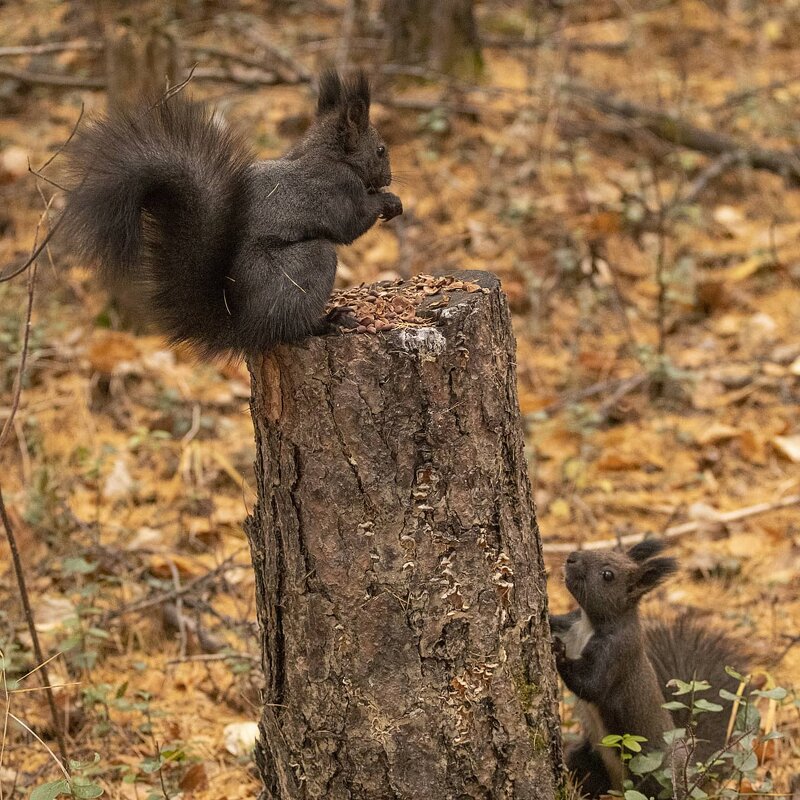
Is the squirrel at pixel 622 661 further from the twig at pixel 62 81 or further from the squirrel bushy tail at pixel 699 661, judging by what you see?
the twig at pixel 62 81

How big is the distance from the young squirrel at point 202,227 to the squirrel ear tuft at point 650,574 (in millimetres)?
1275

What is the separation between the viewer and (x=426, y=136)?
6.98 metres

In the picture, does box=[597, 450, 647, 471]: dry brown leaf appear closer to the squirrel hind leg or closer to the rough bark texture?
the squirrel hind leg

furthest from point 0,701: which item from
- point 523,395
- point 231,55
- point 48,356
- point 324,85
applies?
point 231,55

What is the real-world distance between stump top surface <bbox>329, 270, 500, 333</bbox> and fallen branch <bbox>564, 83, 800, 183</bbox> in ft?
14.2

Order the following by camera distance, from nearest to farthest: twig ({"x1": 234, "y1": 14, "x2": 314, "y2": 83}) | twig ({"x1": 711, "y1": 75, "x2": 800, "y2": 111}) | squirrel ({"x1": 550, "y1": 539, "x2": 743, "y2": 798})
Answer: squirrel ({"x1": 550, "y1": 539, "x2": 743, "y2": 798}) → twig ({"x1": 234, "y1": 14, "x2": 314, "y2": 83}) → twig ({"x1": 711, "y1": 75, "x2": 800, "y2": 111})

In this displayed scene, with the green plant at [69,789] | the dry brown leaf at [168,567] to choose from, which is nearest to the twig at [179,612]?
the dry brown leaf at [168,567]

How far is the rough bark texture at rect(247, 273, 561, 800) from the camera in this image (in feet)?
7.57

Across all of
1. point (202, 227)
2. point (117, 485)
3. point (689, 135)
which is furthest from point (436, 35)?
point (202, 227)

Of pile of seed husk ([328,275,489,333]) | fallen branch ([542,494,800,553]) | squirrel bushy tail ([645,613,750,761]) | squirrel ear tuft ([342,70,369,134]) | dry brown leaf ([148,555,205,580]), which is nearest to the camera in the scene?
pile of seed husk ([328,275,489,333])

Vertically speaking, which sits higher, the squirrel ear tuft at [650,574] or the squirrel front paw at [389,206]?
the squirrel front paw at [389,206]

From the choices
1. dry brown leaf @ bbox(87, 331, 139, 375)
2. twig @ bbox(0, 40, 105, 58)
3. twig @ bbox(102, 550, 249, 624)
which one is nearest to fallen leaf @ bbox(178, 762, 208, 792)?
twig @ bbox(102, 550, 249, 624)

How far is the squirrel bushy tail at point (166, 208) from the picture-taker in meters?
2.27

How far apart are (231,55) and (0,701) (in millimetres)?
4515
